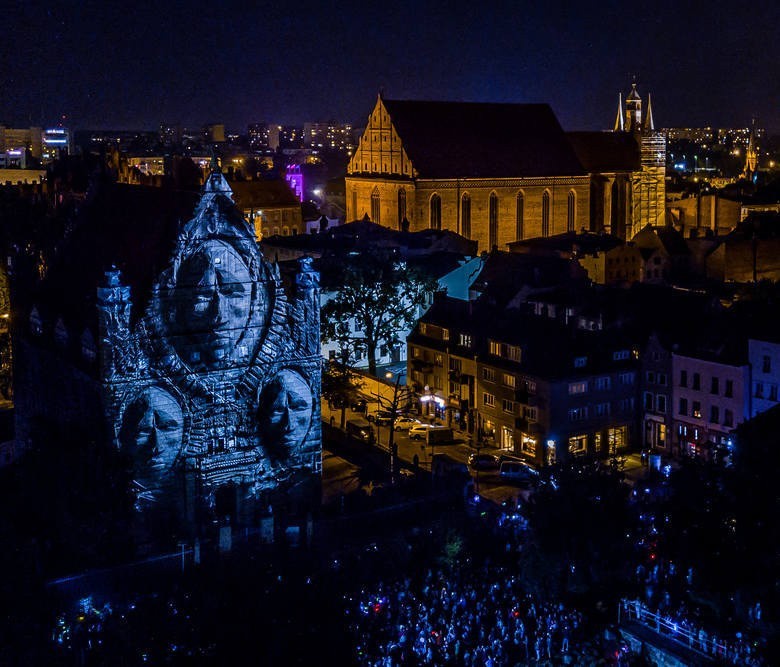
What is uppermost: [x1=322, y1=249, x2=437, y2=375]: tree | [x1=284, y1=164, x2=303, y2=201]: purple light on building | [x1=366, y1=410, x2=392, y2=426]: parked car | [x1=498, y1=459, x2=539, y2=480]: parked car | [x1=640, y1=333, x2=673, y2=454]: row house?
[x1=284, y1=164, x2=303, y2=201]: purple light on building

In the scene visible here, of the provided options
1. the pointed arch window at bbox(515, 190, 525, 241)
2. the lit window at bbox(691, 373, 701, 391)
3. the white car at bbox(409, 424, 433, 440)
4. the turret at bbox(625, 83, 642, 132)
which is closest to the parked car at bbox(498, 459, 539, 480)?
the white car at bbox(409, 424, 433, 440)

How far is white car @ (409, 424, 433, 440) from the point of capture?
5597cm

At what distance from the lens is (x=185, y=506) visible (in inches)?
1581

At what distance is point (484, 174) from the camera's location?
95938 mm

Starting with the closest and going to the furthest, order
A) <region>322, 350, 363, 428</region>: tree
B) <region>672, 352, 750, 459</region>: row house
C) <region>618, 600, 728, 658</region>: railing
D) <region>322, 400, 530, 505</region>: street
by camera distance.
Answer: <region>618, 600, 728, 658</region>: railing
<region>322, 400, 530, 505</region>: street
<region>672, 352, 750, 459</region>: row house
<region>322, 350, 363, 428</region>: tree

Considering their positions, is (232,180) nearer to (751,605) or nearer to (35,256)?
(35,256)

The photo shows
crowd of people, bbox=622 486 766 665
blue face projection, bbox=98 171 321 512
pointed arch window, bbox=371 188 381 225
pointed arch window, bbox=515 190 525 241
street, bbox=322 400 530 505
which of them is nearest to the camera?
crowd of people, bbox=622 486 766 665

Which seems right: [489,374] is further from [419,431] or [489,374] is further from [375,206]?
[375,206]

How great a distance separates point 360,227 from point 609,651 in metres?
59.7

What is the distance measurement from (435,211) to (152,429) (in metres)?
57.8

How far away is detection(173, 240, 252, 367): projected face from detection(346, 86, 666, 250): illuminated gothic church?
52685 millimetres

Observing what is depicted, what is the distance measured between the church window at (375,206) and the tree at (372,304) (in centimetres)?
2957

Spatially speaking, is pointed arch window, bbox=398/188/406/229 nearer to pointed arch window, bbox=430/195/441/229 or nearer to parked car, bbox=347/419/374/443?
pointed arch window, bbox=430/195/441/229

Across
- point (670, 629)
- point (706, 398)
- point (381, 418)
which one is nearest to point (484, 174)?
point (381, 418)
